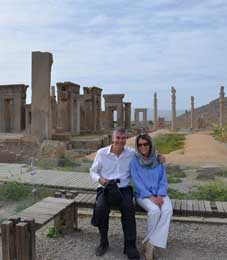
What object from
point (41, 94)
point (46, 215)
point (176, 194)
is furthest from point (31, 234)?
point (41, 94)

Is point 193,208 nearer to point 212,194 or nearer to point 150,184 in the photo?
point 150,184

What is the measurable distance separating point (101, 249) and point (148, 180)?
0.88 meters

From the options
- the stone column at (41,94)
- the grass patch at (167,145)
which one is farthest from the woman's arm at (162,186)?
the grass patch at (167,145)

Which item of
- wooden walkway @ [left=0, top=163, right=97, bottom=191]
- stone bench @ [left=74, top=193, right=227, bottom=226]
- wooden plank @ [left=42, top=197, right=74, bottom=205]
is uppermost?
wooden plank @ [left=42, top=197, right=74, bottom=205]

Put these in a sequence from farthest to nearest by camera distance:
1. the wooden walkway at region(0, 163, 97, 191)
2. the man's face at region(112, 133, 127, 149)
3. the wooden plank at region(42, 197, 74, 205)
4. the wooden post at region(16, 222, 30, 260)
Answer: the wooden walkway at region(0, 163, 97, 191) < the wooden plank at region(42, 197, 74, 205) < the man's face at region(112, 133, 127, 149) < the wooden post at region(16, 222, 30, 260)

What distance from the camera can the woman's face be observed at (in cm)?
413

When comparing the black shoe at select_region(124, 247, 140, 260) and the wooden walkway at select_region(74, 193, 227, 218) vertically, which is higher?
the wooden walkway at select_region(74, 193, 227, 218)

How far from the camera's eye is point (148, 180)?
416cm

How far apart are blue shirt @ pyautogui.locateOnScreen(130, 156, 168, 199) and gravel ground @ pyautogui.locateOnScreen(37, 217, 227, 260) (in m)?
0.62

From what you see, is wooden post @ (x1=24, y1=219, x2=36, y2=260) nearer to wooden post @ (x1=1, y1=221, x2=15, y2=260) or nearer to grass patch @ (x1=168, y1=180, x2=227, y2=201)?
wooden post @ (x1=1, y1=221, x2=15, y2=260)

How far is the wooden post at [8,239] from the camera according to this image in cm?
346

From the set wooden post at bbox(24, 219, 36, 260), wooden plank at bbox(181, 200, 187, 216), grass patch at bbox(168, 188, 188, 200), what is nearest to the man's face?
wooden plank at bbox(181, 200, 187, 216)

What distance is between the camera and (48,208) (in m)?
4.10

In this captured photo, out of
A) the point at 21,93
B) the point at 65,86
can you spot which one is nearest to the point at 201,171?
the point at 65,86
